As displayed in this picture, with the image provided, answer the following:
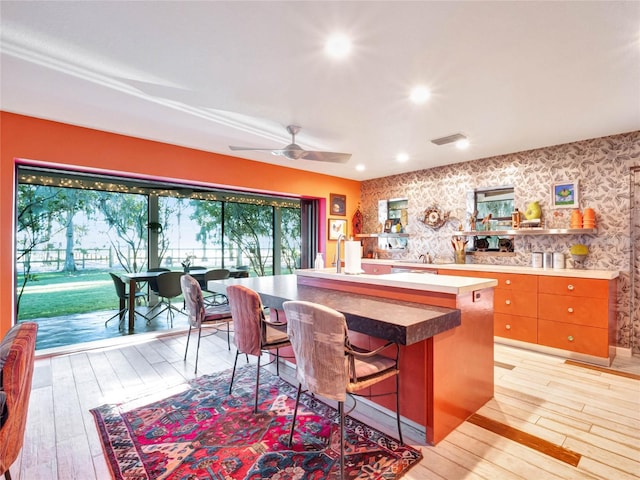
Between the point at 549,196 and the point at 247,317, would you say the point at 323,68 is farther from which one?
the point at 549,196

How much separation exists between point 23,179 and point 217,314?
9.71 ft

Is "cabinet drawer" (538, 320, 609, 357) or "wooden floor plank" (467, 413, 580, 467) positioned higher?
"cabinet drawer" (538, 320, 609, 357)

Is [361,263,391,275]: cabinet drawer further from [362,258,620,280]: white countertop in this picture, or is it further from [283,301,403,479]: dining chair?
[283,301,403,479]: dining chair

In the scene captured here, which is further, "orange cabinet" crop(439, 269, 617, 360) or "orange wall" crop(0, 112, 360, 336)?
"orange cabinet" crop(439, 269, 617, 360)

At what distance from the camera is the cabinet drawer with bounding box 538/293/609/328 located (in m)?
3.39

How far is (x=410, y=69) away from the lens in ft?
7.89

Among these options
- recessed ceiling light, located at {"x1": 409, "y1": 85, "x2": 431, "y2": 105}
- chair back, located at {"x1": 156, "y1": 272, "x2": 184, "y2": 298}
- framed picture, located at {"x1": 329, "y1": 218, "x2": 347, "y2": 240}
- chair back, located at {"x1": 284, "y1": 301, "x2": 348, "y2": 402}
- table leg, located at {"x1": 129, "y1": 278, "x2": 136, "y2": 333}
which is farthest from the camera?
framed picture, located at {"x1": 329, "y1": 218, "x2": 347, "y2": 240}

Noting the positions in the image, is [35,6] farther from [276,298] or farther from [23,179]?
[23,179]

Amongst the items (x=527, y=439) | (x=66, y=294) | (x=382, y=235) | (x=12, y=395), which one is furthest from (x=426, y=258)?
(x=66, y=294)

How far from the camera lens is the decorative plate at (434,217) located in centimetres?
540

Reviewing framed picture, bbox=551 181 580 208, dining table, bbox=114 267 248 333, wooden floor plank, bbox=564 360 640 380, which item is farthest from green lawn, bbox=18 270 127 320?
framed picture, bbox=551 181 580 208

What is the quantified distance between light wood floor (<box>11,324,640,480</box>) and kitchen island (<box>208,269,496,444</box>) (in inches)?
5.9

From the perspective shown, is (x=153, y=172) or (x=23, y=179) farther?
(x=153, y=172)

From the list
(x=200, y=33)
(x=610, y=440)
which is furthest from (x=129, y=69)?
(x=610, y=440)
